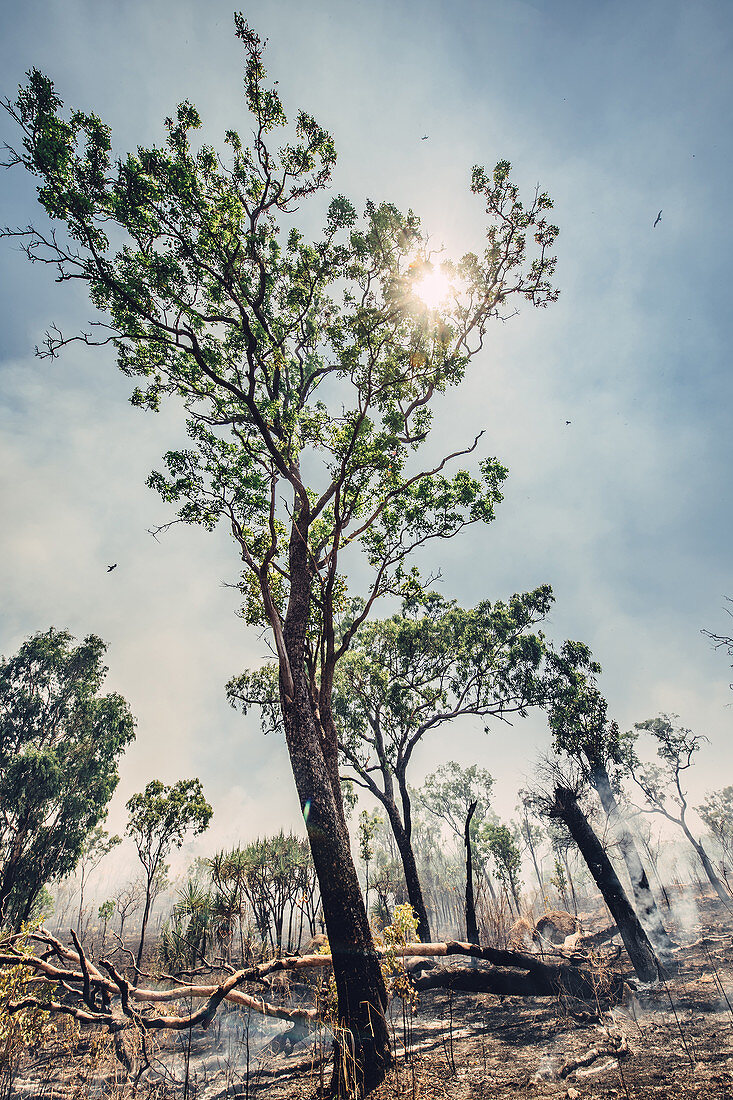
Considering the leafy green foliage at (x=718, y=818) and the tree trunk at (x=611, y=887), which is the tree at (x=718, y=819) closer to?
the leafy green foliage at (x=718, y=818)

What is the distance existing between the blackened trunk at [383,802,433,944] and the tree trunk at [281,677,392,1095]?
332 inches

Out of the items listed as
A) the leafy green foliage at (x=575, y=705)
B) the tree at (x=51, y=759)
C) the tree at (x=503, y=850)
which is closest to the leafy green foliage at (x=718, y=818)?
the tree at (x=503, y=850)

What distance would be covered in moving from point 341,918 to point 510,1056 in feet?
11.8

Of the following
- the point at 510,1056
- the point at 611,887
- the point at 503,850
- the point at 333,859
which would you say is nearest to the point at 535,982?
the point at 611,887

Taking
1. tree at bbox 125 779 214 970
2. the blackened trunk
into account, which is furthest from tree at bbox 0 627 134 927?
the blackened trunk

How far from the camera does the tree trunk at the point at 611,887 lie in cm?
942

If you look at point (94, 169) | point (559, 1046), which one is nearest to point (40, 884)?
point (559, 1046)

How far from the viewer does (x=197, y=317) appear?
25.0ft

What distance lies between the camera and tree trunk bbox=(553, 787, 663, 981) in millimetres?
9422

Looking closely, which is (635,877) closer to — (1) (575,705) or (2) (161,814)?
(1) (575,705)

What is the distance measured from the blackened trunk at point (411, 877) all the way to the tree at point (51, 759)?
14.7 m

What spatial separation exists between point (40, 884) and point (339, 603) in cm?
2057

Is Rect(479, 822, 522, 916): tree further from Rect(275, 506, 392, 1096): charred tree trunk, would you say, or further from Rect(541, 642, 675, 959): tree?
Rect(275, 506, 392, 1096): charred tree trunk

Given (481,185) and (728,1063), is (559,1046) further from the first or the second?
(481,185)
